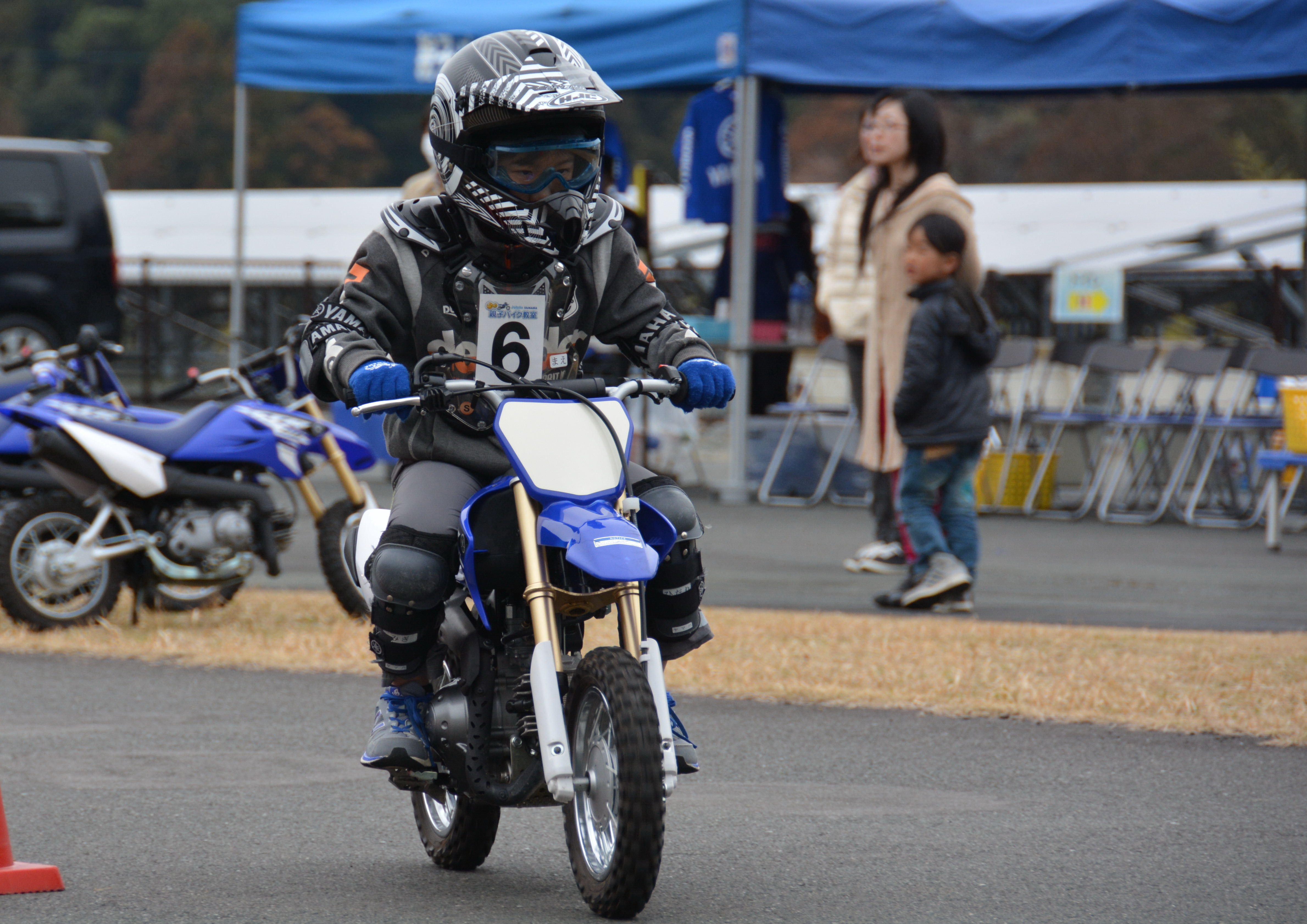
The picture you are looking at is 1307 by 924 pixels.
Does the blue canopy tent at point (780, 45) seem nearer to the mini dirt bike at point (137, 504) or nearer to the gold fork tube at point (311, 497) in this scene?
the gold fork tube at point (311, 497)

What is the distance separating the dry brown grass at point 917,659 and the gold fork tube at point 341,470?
519 millimetres

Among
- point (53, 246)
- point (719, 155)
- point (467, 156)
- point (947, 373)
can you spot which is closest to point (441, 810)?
point (467, 156)

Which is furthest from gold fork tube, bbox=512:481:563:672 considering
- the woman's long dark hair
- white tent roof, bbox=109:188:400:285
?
white tent roof, bbox=109:188:400:285

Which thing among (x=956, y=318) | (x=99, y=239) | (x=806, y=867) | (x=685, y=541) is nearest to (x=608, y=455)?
(x=685, y=541)

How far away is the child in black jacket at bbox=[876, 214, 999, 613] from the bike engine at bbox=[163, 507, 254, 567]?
283 centimetres

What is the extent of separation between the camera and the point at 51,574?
7348 millimetres

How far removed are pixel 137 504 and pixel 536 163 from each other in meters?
4.12

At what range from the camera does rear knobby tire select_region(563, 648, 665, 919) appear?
3.38 metres

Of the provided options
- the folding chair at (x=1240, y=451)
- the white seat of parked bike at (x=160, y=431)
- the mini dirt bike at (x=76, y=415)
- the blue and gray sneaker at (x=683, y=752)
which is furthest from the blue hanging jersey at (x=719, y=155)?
the blue and gray sneaker at (x=683, y=752)

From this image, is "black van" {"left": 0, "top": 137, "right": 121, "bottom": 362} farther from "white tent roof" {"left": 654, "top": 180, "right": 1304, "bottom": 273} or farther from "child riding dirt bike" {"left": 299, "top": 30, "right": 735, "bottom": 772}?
"child riding dirt bike" {"left": 299, "top": 30, "right": 735, "bottom": 772}

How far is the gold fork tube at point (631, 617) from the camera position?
3676mm

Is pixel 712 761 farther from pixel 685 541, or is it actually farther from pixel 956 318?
pixel 956 318

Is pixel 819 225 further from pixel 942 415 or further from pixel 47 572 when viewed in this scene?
pixel 47 572

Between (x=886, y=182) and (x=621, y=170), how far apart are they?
5644 millimetres
